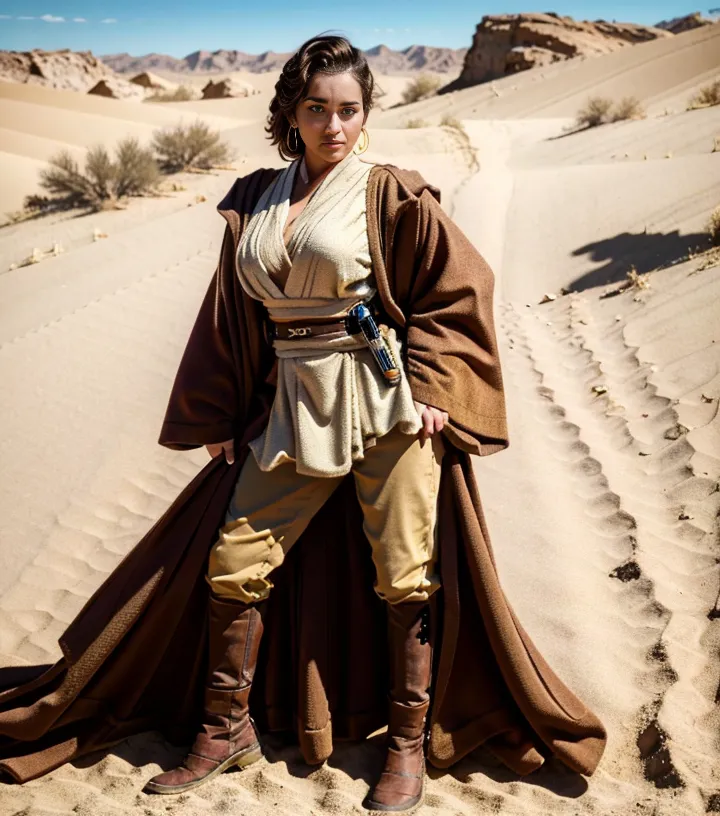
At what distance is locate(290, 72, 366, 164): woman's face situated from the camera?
236 cm

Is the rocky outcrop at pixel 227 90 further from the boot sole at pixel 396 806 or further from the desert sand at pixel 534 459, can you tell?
the boot sole at pixel 396 806

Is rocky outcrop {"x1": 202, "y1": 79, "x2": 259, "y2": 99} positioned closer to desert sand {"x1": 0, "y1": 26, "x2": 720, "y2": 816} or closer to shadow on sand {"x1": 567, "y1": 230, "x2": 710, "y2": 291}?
desert sand {"x1": 0, "y1": 26, "x2": 720, "y2": 816}

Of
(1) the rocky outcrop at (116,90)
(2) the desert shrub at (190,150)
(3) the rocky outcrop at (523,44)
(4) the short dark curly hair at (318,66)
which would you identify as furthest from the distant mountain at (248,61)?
(4) the short dark curly hair at (318,66)

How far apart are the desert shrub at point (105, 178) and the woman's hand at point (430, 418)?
A: 35.5 ft

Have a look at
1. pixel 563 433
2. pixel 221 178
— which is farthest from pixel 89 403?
pixel 221 178

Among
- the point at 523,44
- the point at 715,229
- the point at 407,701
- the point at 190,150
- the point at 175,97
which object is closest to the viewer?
the point at 407,701

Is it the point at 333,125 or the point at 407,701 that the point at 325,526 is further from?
the point at 333,125

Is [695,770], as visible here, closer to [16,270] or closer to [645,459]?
[645,459]

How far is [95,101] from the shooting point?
2811 centimetres

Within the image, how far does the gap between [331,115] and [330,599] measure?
56.5 inches

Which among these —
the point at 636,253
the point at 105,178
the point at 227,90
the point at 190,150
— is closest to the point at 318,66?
the point at 636,253

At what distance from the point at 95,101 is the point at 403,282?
94.4ft

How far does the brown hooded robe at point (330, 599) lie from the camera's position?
2418 mm

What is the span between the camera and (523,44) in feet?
114
